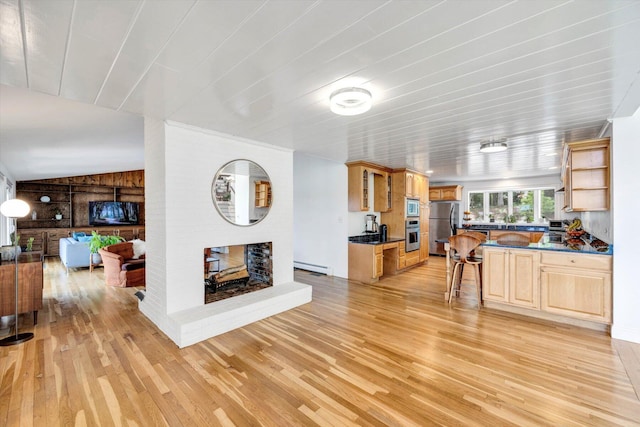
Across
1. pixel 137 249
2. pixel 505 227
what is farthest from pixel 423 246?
pixel 137 249

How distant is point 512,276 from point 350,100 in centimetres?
324

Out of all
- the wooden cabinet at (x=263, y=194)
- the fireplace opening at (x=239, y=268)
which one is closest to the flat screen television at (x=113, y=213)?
the fireplace opening at (x=239, y=268)

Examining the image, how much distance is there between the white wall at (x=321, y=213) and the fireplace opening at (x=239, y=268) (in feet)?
6.40

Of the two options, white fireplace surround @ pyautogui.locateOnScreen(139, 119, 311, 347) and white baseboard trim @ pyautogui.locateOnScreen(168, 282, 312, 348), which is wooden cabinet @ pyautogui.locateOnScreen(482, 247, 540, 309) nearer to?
white baseboard trim @ pyautogui.locateOnScreen(168, 282, 312, 348)

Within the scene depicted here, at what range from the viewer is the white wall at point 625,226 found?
2.83 m

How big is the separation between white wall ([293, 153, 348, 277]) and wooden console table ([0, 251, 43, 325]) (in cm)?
422

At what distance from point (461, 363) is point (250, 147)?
347cm

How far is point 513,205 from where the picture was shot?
8.06 metres

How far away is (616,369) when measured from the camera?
235 centimetres

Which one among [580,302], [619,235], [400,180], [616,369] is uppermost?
[400,180]

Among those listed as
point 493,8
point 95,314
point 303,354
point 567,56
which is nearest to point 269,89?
point 493,8

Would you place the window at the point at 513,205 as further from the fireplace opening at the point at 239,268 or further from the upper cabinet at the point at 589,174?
the fireplace opening at the point at 239,268

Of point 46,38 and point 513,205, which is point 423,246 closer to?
point 513,205

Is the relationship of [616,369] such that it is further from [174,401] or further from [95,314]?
[95,314]
